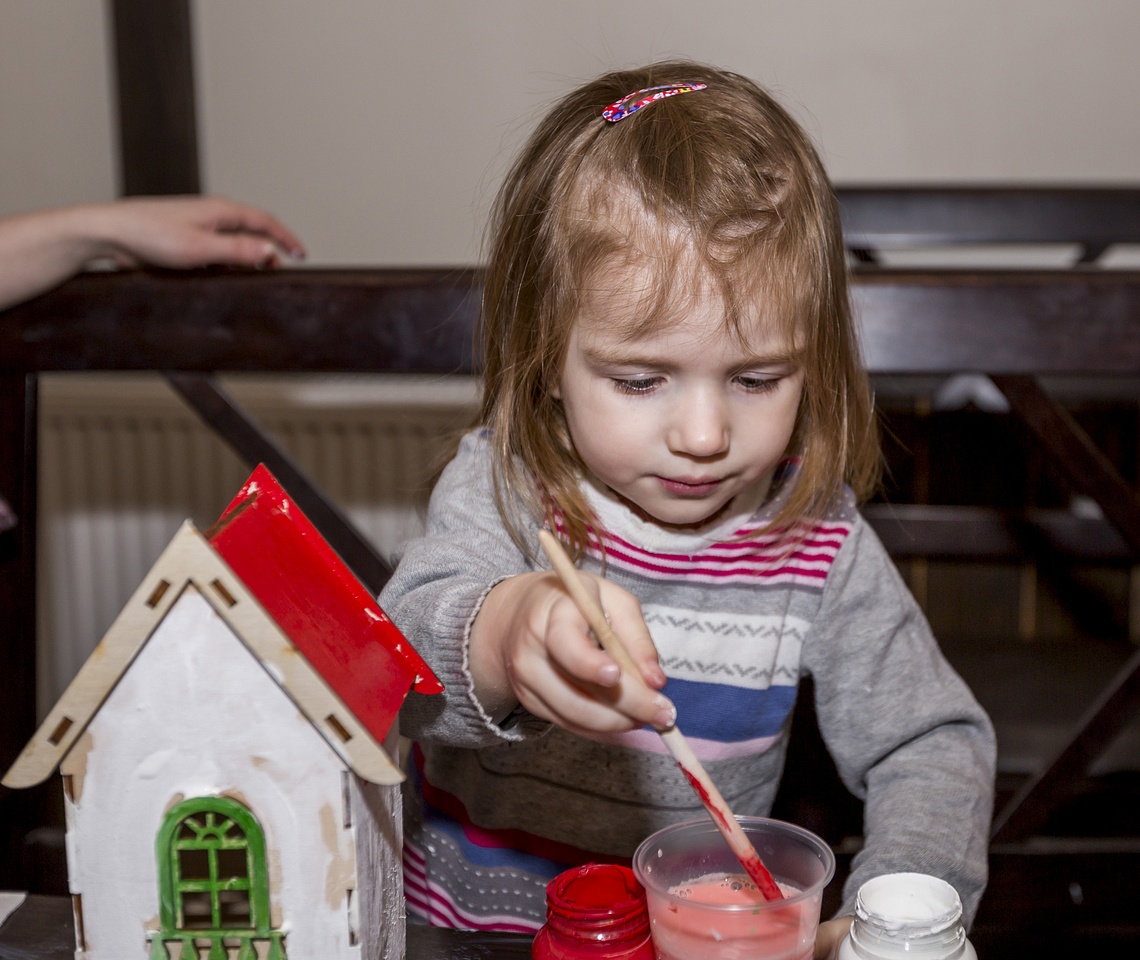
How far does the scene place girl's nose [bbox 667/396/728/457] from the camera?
72 centimetres

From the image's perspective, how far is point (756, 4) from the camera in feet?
8.95

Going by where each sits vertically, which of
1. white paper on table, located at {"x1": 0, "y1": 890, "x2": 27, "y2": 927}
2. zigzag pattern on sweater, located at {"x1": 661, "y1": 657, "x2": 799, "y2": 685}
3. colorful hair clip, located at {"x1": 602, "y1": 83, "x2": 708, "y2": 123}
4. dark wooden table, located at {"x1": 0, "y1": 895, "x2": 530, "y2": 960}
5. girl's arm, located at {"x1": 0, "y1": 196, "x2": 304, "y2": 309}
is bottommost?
white paper on table, located at {"x1": 0, "y1": 890, "x2": 27, "y2": 927}

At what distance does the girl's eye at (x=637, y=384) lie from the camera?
760 millimetres

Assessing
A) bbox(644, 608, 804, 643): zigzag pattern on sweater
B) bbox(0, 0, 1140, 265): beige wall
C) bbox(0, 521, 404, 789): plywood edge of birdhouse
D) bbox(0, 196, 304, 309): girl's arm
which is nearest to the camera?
bbox(0, 521, 404, 789): plywood edge of birdhouse

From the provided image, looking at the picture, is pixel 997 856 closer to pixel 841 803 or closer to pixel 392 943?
pixel 841 803

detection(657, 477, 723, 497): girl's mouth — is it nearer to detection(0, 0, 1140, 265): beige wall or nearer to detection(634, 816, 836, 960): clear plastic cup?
detection(634, 816, 836, 960): clear plastic cup

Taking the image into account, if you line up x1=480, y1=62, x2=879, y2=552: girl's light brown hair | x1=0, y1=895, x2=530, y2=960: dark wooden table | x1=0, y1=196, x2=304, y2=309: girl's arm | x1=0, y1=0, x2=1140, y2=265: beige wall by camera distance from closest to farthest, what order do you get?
x1=0, y1=895, x2=530, y2=960: dark wooden table → x1=480, y1=62, x2=879, y2=552: girl's light brown hair → x1=0, y1=196, x2=304, y2=309: girl's arm → x1=0, y1=0, x2=1140, y2=265: beige wall

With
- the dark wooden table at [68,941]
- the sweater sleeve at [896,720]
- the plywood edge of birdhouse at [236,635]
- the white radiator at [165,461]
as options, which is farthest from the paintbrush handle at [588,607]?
the white radiator at [165,461]

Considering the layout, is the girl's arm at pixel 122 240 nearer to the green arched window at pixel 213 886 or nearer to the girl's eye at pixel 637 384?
the girl's eye at pixel 637 384

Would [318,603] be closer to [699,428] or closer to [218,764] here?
[218,764]

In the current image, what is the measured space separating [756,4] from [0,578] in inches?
86.5

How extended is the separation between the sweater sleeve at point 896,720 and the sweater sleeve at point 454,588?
26 cm

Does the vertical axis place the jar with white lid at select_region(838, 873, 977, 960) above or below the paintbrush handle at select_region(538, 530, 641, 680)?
below

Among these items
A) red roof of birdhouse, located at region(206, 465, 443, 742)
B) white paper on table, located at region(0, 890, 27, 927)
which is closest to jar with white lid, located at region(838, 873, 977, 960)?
red roof of birdhouse, located at region(206, 465, 443, 742)
